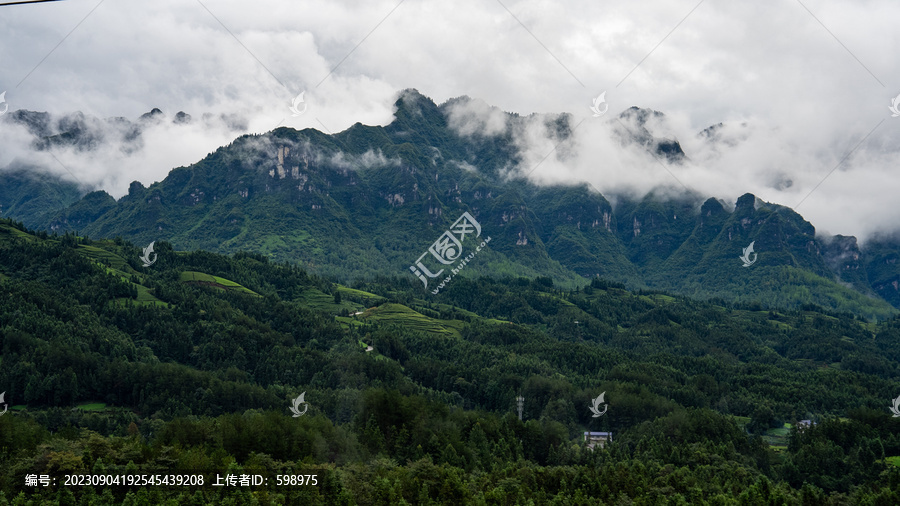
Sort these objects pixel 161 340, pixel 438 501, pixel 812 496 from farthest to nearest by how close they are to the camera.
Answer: pixel 161 340
pixel 812 496
pixel 438 501

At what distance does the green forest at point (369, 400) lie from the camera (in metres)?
51.9

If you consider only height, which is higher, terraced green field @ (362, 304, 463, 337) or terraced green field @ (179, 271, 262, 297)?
terraced green field @ (179, 271, 262, 297)

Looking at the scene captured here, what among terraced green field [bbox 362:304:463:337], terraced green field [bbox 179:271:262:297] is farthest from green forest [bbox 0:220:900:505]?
terraced green field [bbox 362:304:463:337]

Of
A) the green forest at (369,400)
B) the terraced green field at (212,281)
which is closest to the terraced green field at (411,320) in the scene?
the green forest at (369,400)

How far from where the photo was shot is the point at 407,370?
382ft

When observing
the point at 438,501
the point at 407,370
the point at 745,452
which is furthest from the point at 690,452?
the point at 407,370

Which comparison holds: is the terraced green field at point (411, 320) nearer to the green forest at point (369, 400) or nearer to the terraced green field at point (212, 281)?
the green forest at point (369, 400)

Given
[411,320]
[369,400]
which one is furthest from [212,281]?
[369,400]

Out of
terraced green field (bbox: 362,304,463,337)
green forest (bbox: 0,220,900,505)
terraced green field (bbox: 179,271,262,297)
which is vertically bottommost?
green forest (bbox: 0,220,900,505)

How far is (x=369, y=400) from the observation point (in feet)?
246

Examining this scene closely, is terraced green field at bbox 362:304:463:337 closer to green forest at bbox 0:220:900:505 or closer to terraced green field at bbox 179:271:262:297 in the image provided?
green forest at bbox 0:220:900:505

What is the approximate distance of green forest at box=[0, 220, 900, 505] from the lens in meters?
51.9

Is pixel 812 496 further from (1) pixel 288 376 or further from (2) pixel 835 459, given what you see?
(1) pixel 288 376

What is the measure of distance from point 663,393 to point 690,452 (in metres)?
32.6
